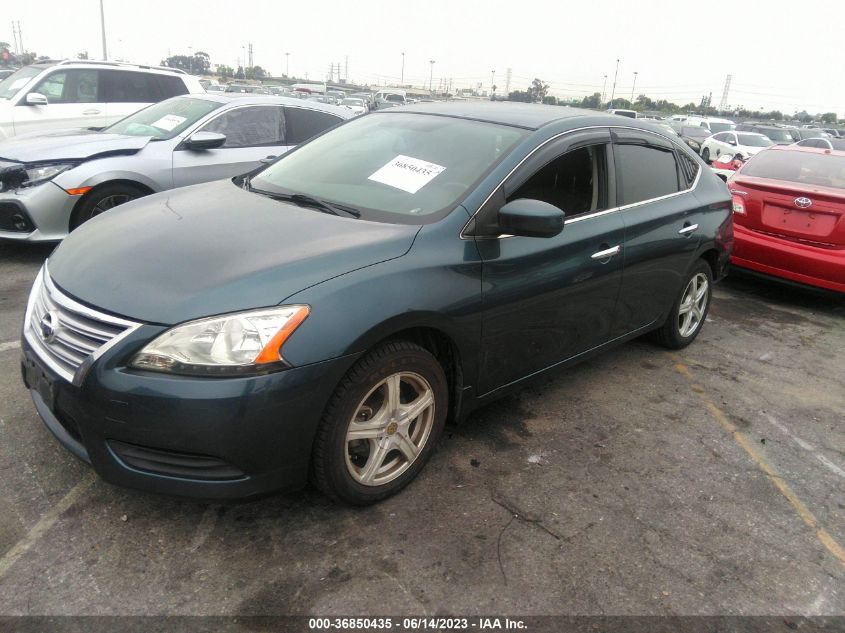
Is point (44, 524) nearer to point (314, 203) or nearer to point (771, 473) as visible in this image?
point (314, 203)

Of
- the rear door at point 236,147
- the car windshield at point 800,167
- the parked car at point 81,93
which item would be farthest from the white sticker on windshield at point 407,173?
the parked car at point 81,93

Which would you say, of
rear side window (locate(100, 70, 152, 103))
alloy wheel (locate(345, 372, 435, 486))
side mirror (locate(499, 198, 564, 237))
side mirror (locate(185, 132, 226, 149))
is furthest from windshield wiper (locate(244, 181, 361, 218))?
rear side window (locate(100, 70, 152, 103))

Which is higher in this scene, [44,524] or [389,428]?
[389,428]

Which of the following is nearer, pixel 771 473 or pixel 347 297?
pixel 347 297

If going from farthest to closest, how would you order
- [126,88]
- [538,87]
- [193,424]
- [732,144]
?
[538,87] → [732,144] → [126,88] → [193,424]

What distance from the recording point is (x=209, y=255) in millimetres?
2564

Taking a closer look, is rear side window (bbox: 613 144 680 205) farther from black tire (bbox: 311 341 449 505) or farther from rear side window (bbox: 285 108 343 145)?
rear side window (bbox: 285 108 343 145)

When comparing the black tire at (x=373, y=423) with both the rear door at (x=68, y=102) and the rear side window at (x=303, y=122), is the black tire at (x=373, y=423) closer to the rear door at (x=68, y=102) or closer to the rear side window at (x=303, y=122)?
the rear side window at (x=303, y=122)

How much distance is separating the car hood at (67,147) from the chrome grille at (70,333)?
3.73 metres

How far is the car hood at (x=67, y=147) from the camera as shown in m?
5.73

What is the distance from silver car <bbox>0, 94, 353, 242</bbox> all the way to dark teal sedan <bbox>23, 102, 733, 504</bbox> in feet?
8.73

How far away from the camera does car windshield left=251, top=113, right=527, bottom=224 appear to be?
3.06 metres

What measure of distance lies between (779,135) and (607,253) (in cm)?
3035

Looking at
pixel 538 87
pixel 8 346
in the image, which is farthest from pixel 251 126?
pixel 538 87
